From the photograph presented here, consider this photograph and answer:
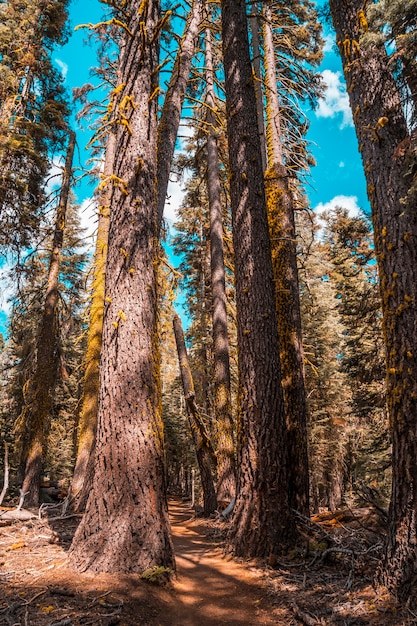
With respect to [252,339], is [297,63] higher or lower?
higher

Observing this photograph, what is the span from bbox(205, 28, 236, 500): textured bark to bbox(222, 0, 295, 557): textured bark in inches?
105

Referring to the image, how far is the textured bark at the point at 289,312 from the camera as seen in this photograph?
6.10 metres

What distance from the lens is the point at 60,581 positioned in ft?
11.1

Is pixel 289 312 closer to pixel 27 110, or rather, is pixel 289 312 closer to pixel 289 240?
pixel 289 240

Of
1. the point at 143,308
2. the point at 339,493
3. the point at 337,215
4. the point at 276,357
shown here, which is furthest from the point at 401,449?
the point at 337,215

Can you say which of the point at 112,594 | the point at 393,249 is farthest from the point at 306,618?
the point at 393,249

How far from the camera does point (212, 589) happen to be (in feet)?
13.5

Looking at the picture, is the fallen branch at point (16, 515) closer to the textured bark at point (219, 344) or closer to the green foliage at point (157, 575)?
the green foliage at point (157, 575)

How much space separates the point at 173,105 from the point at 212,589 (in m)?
7.14

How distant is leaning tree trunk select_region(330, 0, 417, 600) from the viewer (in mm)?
3395

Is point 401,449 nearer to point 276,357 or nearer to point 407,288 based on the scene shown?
point 407,288

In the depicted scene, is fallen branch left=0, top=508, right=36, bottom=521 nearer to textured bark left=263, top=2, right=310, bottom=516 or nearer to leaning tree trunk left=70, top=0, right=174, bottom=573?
leaning tree trunk left=70, top=0, right=174, bottom=573

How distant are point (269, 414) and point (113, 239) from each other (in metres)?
3.08

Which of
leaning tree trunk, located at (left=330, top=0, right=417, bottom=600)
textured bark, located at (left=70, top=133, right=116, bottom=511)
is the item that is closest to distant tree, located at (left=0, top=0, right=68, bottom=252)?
textured bark, located at (left=70, top=133, right=116, bottom=511)
